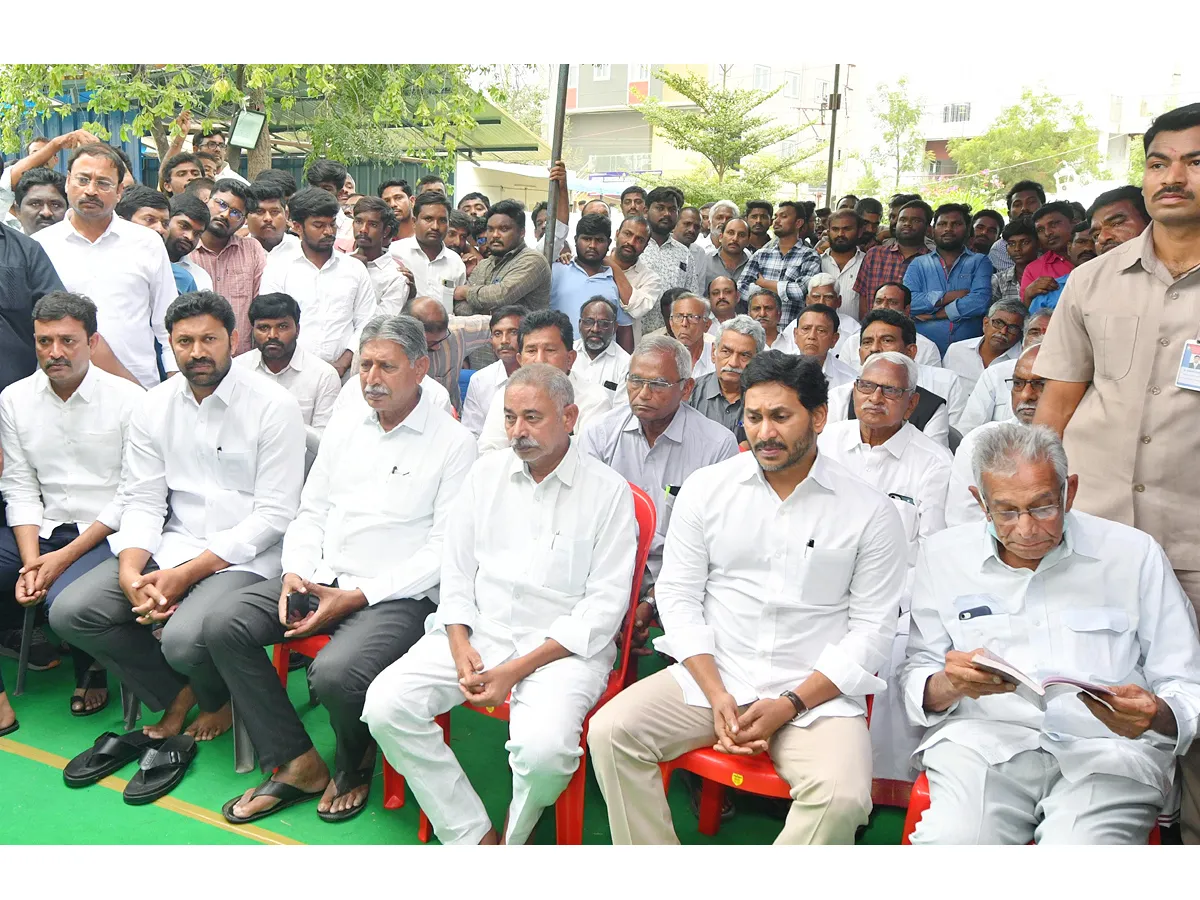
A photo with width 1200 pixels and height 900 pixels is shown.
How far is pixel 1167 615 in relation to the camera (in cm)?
264

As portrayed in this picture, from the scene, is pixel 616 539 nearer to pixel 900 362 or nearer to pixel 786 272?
pixel 900 362

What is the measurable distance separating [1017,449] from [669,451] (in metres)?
1.75

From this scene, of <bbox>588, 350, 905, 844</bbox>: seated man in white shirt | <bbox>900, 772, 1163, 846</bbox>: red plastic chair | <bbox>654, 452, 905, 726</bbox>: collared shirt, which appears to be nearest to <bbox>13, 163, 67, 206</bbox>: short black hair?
<bbox>588, 350, 905, 844</bbox>: seated man in white shirt

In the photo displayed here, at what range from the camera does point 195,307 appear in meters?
3.87

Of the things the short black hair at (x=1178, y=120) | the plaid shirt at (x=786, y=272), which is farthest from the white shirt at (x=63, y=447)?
the plaid shirt at (x=786, y=272)

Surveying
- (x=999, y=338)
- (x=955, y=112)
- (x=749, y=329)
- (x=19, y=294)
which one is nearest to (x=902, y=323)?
(x=749, y=329)

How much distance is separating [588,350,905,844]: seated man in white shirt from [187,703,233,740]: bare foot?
182cm

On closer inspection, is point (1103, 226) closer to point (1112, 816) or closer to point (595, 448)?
point (595, 448)

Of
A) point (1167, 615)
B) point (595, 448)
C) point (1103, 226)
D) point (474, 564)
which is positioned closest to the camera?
point (1167, 615)

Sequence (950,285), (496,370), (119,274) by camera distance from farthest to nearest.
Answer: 1. (950,285)
2. (496,370)
3. (119,274)

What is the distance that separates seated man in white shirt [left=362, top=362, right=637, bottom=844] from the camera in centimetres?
301

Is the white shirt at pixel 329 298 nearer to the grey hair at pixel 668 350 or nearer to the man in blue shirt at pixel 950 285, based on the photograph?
the grey hair at pixel 668 350

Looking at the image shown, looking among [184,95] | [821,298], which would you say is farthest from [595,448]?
[184,95]

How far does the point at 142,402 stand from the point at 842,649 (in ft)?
9.86
